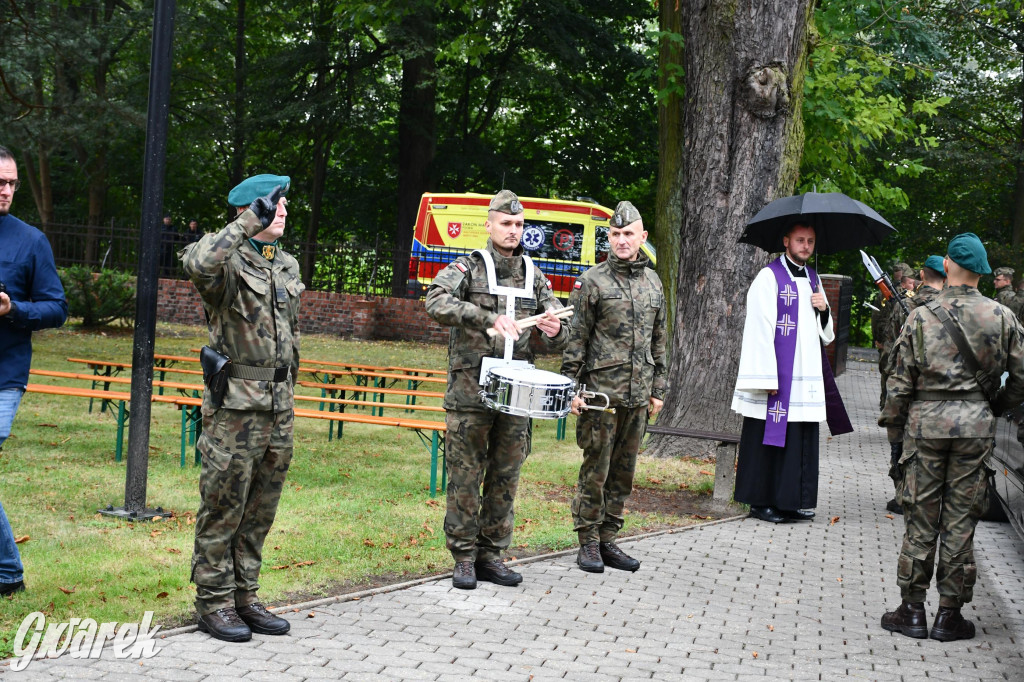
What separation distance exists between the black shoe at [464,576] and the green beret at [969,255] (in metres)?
3.07

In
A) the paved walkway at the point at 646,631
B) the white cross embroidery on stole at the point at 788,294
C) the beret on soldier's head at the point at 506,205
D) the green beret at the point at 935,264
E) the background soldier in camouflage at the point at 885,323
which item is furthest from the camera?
the background soldier in camouflage at the point at 885,323

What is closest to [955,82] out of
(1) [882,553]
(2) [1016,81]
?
(2) [1016,81]

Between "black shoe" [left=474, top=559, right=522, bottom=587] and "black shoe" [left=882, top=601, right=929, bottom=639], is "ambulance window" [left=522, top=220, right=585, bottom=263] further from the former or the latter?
"black shoe" [left=882, top=601, right=929, bottom=639]

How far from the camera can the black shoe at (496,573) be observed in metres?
6.20

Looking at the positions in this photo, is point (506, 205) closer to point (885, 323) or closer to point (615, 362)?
point (615, 362)

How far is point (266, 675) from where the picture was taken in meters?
4.53

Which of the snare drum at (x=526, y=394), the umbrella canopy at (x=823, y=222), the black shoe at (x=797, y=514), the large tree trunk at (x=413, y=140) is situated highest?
the large tree trunk at (x=413, y=140)

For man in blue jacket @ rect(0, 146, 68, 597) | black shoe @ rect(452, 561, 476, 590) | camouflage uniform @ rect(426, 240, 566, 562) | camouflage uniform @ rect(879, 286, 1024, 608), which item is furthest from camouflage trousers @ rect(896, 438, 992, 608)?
man in blue jacket @ rect(0, 146, 68, 597)

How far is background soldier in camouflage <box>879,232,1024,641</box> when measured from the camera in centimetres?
562

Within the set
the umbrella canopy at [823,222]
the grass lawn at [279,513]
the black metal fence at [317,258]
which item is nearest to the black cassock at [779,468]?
the grass lawn at [279,513]

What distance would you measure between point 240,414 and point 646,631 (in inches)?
91.2

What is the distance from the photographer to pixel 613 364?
21.7 ft

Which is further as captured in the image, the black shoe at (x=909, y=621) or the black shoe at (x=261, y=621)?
the black shoe at (x=909, y=621)

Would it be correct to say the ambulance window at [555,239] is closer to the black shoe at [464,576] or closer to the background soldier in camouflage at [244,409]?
the black shoe at [464,576]
